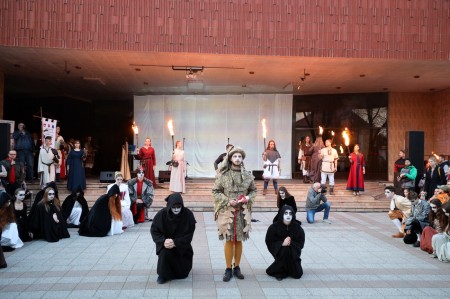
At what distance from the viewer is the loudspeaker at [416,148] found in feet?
45.7

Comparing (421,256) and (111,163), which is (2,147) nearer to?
(421,256)

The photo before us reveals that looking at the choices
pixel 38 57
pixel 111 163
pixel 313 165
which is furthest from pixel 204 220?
pixel 111 163

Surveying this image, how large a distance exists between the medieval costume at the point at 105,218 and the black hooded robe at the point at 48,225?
1.69 ft

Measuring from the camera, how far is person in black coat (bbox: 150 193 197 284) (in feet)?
19.5

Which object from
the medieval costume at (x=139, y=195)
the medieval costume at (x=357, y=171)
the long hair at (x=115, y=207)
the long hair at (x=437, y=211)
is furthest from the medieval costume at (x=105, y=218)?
the medieval costume at (x=357, y=171)

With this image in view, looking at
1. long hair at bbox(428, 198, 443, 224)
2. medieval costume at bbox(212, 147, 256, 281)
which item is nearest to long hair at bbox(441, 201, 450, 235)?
long hair at bbox(428, 198, 443, 224)

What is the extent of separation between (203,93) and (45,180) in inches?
352

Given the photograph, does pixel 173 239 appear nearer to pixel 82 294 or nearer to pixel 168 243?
pixel 168 243

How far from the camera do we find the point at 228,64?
48.6ft

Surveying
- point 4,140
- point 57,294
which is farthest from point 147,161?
point 57,294

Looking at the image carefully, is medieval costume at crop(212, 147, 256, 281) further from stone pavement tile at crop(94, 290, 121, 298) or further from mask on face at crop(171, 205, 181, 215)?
stone pavement tile at crop(94, 290, 121, 298)

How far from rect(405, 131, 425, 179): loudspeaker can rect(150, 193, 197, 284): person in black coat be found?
10173 mm

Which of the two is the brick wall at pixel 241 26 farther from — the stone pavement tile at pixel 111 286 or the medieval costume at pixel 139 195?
the stone pavement tile at pixel 111 286

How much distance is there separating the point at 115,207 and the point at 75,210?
129cm
